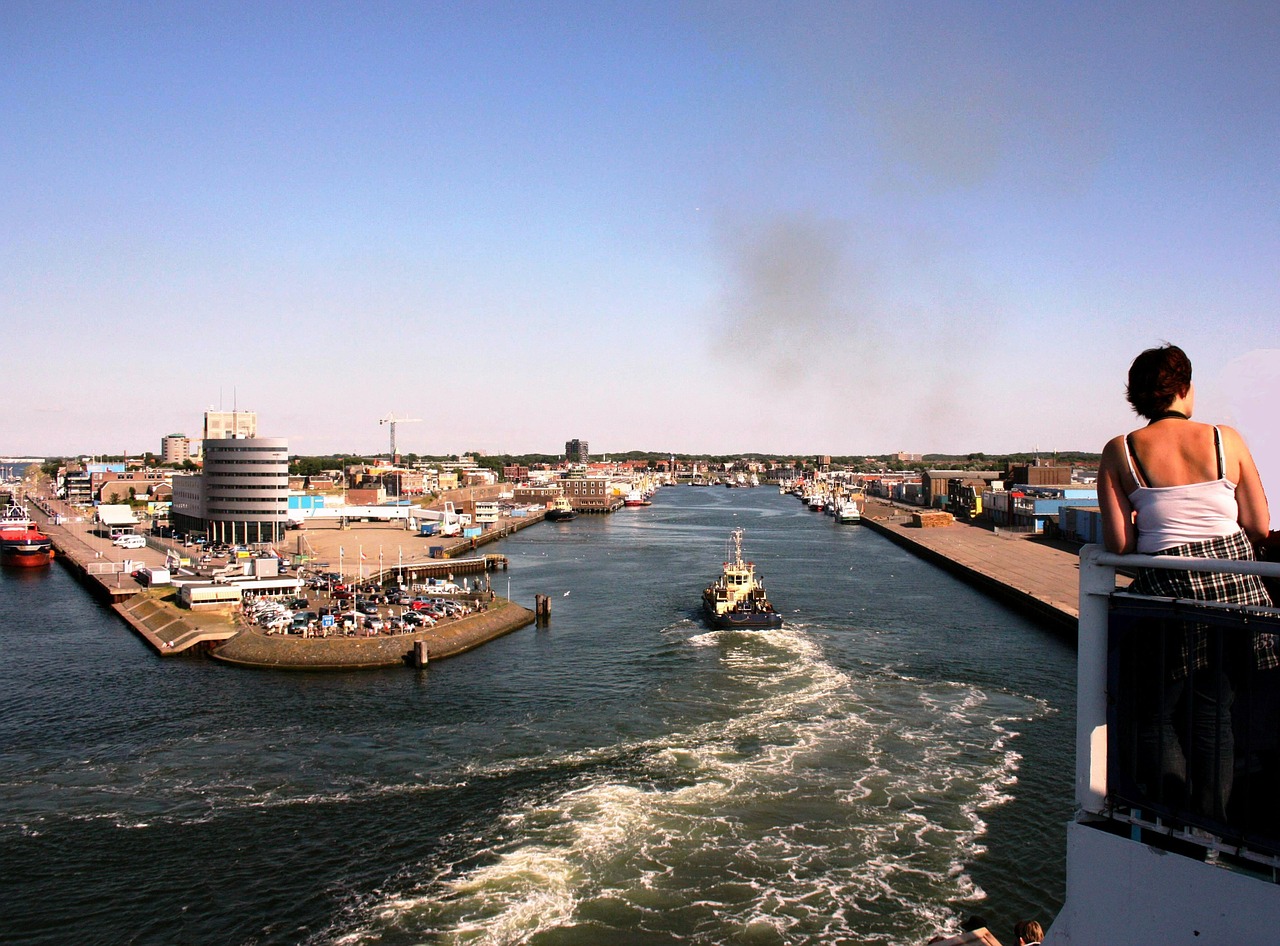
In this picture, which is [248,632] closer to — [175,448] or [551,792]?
[551,792]

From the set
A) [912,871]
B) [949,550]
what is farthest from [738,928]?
[949,550]

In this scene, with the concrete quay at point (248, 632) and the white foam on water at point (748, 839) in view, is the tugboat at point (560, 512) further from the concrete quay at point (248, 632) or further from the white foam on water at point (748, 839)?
the white foam on water at point (748, 839)

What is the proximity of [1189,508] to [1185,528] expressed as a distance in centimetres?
4

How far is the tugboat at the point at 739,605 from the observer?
1756 centimetres

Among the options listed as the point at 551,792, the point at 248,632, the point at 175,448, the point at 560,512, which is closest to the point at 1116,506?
the point at 551,792

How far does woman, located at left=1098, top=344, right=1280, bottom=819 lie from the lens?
1.51m

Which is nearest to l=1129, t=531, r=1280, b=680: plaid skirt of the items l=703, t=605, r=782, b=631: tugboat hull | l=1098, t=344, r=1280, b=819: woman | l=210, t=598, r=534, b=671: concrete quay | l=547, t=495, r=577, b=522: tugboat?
l=1098, t=344, r=1280, b=819: woman

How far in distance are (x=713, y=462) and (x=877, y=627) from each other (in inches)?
5668

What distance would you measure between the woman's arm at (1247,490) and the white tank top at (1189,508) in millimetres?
13

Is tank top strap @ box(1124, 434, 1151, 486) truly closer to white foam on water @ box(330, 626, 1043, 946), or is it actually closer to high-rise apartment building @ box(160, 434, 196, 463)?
white foam on water @ box(330, 626, 1043, 946)

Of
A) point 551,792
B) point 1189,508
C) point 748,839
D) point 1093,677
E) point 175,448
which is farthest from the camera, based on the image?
point 175,448

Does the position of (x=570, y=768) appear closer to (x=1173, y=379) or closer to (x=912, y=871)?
(x=912, y=871)

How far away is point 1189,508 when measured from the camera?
1514 mm

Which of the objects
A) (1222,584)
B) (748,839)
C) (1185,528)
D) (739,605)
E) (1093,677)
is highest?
(1185,528)
